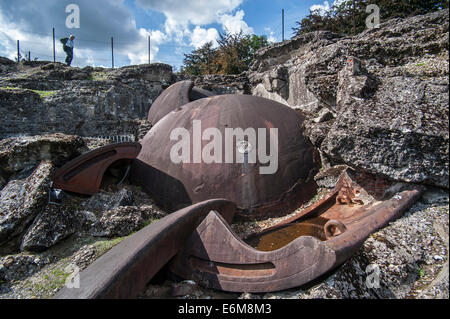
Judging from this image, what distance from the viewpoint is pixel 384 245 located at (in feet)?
5.68

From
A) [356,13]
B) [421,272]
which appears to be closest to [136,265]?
[421,272]

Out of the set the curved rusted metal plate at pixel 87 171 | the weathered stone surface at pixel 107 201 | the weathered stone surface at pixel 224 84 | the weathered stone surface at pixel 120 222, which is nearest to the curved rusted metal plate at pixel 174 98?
the weathered stone surface at pixel 224 84

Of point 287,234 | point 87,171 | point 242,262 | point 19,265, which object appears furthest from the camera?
point 87,171

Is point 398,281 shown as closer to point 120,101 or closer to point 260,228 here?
point 260,228

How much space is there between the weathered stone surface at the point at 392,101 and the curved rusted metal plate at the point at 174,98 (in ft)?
14.0

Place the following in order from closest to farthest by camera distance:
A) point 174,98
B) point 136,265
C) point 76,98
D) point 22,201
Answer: point 136,265 < point 22,201 < point 174,98 < point 76,98

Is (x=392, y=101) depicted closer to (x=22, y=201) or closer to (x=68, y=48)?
(x=22, y=201)

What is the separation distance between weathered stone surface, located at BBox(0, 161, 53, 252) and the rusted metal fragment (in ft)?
5.51

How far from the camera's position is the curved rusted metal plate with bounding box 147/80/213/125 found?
23.1 feet

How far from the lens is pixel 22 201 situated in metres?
2.71

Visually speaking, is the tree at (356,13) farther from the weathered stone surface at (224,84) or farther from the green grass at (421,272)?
the green grass at (421,272)

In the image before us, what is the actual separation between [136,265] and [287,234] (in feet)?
4.90

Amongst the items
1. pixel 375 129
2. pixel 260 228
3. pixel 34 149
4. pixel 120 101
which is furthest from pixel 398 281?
pixel 120 101
